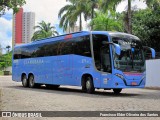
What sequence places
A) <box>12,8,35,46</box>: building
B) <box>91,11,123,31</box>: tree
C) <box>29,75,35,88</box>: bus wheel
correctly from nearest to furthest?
1. <box>29,75,35,88</box>: bus wheel
2. <box>91,11,123,31</box>: tree
3. <box>12,8,35,46</box>: building

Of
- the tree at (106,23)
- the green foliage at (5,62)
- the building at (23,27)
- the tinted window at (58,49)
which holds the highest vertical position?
the building at (23,27)

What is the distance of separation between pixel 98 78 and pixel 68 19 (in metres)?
36.6

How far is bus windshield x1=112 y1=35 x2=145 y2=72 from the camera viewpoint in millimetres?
19625

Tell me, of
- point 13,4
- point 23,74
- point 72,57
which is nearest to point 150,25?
point 23,74

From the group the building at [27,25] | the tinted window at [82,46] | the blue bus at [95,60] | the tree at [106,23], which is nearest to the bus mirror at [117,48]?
the blue bus at [95,60]

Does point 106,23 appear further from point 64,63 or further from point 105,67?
point 105,67

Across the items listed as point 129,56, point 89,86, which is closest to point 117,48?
point 129,56

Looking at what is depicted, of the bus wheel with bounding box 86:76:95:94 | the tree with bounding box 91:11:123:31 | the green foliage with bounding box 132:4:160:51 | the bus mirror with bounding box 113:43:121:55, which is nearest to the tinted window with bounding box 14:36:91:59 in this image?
the bus wheel with bounding box 86:76:95:94

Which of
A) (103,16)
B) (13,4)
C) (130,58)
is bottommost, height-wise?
(130,58)

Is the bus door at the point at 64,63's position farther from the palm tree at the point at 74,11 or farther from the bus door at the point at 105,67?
the palm tree at the point at 74,11

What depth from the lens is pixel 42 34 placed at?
80062 mm

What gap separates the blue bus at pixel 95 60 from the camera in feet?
64.3

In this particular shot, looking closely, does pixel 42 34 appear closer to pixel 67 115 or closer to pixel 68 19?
pixel 68 19

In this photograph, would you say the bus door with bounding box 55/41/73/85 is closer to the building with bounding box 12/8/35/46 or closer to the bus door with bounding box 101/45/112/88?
the bus door with bounding box 101/45/112/88
